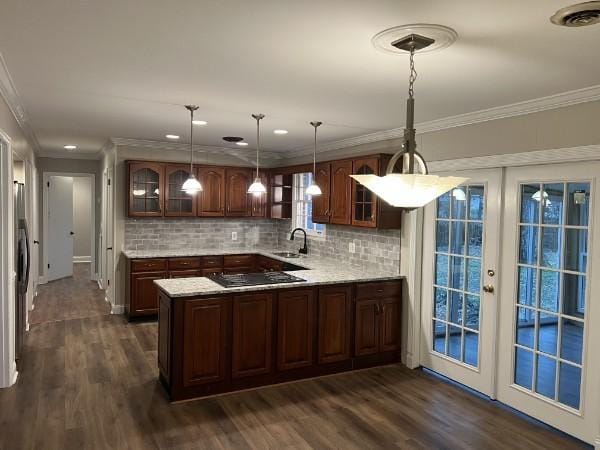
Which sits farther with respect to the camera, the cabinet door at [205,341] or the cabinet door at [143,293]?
the cabinet door at [143,293]

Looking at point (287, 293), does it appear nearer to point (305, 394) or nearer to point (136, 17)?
point (305, 394)

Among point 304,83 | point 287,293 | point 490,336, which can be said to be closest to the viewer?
point 304,83

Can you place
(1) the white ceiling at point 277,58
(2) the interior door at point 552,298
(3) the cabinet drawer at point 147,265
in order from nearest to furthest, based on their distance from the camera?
(1) the white ceiling at point 277,58 < (2) the interior door at point 552,298 < (3) the cabinet drawer at point 147,265

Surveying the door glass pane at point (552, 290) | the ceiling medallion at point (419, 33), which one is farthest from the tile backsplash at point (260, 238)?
the ceiling medallion at point (419, 33)

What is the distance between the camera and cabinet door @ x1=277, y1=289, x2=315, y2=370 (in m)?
4.09

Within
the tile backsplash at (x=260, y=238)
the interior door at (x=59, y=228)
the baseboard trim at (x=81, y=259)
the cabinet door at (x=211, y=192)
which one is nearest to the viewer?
the tile backsplash at (x=260, y=238)

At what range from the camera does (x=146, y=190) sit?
20.2 feet

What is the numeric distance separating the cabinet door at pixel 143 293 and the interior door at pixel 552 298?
407 cm

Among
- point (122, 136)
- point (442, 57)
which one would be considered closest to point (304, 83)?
point (442, 57)

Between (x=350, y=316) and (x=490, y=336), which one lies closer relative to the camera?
(x=490, y=336)

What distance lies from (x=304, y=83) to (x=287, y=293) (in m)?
1.85

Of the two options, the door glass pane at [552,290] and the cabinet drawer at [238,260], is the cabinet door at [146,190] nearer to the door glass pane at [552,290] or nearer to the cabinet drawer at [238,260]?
the cabinet drawer at [238,260]

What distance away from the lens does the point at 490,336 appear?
3.85m

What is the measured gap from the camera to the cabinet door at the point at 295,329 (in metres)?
4.09
